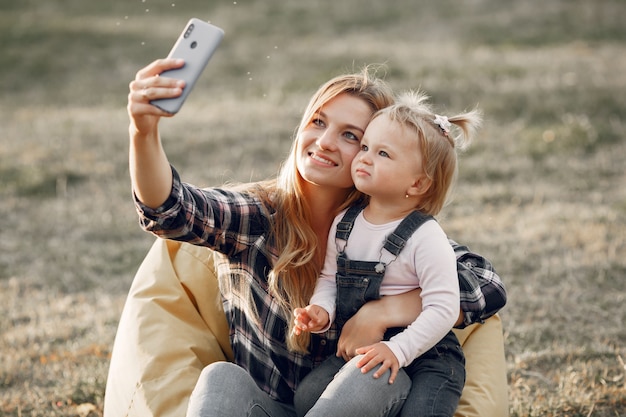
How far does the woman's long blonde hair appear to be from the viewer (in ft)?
9.75

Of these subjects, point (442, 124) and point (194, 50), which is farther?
point (442, 124)

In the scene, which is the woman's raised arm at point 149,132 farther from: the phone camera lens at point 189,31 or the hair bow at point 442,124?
the hair bow at point 442,124

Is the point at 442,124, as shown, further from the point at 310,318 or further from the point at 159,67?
the point at 159,67

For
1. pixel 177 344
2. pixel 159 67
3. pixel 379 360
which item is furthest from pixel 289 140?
pixel 159 67

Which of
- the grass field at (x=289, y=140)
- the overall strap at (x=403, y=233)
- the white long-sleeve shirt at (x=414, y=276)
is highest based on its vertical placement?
the overall strap at (x=403, y=233)

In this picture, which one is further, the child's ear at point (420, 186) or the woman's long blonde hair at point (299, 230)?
the woman's long blonde hair at point (299, 230)

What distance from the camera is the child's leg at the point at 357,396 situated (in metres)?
2.52

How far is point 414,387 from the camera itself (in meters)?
2.73

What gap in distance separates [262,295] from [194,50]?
1.03 m

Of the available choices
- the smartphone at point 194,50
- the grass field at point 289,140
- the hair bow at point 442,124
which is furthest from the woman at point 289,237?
the grass field at point 289,140

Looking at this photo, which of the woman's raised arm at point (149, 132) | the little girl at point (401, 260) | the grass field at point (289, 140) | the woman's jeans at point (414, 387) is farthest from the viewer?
the grass field at point (289, 140)

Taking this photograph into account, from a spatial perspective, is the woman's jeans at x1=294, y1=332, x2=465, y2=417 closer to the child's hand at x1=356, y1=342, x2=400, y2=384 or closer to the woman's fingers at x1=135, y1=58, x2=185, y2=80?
the child's hand at x1=356, y1=342, x2=400, y2=384

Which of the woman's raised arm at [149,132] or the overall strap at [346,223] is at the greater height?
the woman's raised arm at [149,132]

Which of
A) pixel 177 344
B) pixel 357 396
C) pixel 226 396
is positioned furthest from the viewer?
pixel 177 344
